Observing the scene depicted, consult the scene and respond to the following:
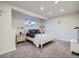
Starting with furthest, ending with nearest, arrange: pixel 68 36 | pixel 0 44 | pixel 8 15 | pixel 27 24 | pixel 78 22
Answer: pixel 27 24 < pixel 68 36 < pixel 78 22 < pixel 8 15 < pixel 0 44

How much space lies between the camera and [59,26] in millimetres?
6461

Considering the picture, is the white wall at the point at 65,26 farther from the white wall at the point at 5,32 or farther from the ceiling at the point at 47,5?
the white wall at the point at 5,32

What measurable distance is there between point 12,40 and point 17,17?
2.64m

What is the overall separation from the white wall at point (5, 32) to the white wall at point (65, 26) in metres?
4.39

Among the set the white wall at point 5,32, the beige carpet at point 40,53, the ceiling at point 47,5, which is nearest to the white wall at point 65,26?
the ceiling at point 47,5

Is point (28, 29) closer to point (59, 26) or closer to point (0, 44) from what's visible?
point (59, 26)

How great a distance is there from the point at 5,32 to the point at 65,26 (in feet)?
16.4

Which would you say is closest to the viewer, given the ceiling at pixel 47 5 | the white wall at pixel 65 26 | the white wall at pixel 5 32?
the white wall at pixel 5 32

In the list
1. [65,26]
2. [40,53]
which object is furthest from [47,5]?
[65,26]

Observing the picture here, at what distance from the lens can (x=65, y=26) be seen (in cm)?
600

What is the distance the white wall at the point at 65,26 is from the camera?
5445mm

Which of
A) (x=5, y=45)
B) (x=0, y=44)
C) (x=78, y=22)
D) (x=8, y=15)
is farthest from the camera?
(x=78, y=22)

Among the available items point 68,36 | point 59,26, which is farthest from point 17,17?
point 68,36

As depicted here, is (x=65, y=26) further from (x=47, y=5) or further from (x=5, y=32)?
(x=5, y=32)
